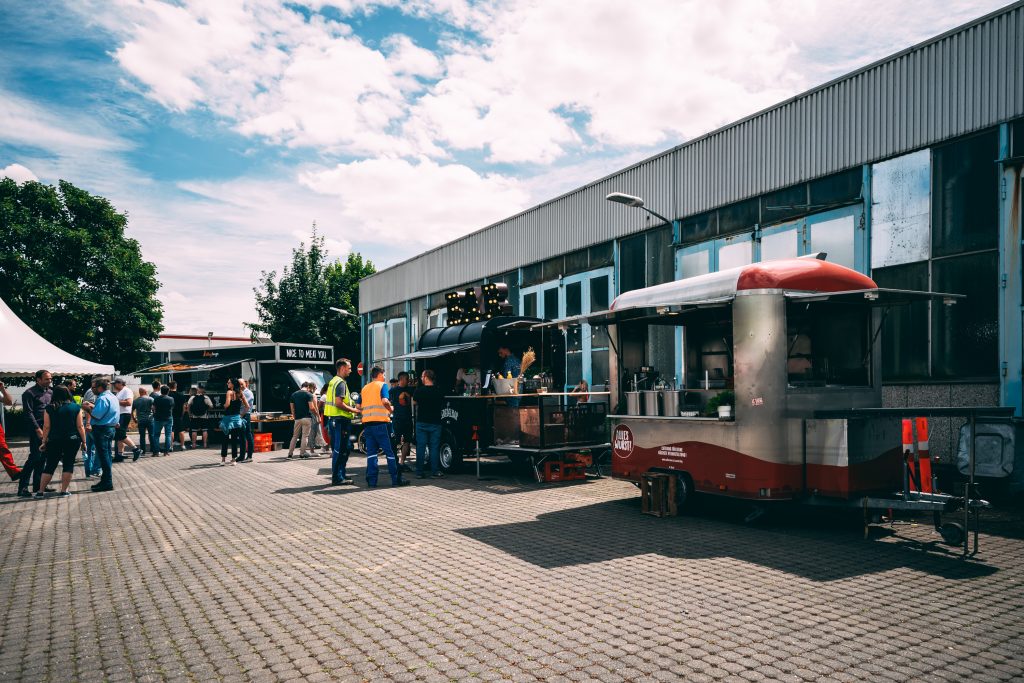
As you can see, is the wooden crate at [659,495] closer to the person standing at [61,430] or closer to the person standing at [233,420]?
the person standing at [61,430]

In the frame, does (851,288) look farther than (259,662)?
Yes

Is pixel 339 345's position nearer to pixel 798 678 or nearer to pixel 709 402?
pixel 709 402

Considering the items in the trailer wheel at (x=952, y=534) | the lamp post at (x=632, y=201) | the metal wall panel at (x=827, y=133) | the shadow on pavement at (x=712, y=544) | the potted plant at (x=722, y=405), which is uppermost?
the metal wall panel at (x=827, y=133)

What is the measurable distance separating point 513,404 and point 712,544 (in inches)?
227

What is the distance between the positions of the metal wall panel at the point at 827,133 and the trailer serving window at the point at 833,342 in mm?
4443

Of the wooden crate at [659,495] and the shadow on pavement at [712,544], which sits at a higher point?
the wooden crate at [659,495]

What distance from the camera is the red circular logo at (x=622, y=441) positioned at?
10156mm

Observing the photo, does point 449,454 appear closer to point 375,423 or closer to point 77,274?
point 375,423

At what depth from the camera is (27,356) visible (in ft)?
60.4

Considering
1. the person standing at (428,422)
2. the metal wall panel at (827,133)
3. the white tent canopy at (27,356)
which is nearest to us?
the metal wall panel at (827,133)

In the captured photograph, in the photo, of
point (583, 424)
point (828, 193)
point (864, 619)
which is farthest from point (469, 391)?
point (864, 619)

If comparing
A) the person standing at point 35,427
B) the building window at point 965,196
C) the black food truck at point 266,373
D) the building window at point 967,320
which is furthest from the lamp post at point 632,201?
the black food truck at point 266,373

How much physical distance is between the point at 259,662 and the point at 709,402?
6149 millimetres

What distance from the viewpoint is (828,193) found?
13375 mm
